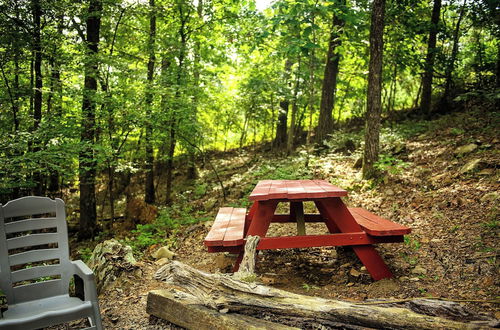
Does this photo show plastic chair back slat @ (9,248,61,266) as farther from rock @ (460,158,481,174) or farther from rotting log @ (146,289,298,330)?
rock @ (460,158,481,174)

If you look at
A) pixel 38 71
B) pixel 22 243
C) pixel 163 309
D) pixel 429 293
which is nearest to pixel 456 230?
pixel 429 293

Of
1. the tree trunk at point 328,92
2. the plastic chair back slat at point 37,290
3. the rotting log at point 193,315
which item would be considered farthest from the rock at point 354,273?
the tree trunk at point 328,92

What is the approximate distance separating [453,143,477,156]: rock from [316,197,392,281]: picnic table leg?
173 inches

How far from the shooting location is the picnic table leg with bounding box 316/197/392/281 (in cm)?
382

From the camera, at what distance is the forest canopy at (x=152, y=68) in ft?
23.5

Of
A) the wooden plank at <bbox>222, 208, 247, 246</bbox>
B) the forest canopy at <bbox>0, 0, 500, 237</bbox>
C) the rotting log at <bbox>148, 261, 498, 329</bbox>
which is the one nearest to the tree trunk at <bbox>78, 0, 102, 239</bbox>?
the forest canopy at <bbox>0, 0, 500, 237</bbox>

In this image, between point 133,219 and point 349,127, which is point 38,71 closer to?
point 133,219

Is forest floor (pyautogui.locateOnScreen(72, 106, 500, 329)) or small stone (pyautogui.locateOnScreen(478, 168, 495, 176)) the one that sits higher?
small stone (pyautogui.locateOnScreen(478, 168, 495, 176))

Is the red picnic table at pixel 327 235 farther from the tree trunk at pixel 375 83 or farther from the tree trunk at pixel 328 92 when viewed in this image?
the tree trunk at pixel 328 92

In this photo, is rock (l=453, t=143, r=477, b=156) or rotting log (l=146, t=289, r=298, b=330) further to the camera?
rock (l=453, t=143, r=477, b=156)

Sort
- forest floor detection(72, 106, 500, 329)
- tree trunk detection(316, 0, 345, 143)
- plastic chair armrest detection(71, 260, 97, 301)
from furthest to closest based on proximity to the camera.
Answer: tree trunk detection(316, 0, 345, 143) → forest floor detection(72, 106, 500, 329) → plastic chair armrest detection(71, 260, 97, 301)

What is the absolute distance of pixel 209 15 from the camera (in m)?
11.2

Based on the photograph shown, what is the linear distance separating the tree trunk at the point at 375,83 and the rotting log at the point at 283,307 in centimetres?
507

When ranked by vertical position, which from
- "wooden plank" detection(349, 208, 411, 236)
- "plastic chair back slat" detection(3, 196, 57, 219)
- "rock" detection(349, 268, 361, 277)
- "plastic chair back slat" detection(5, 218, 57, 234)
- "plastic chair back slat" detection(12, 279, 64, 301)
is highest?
"plastic chair back slat" detection(3, 196, 57, 219)
